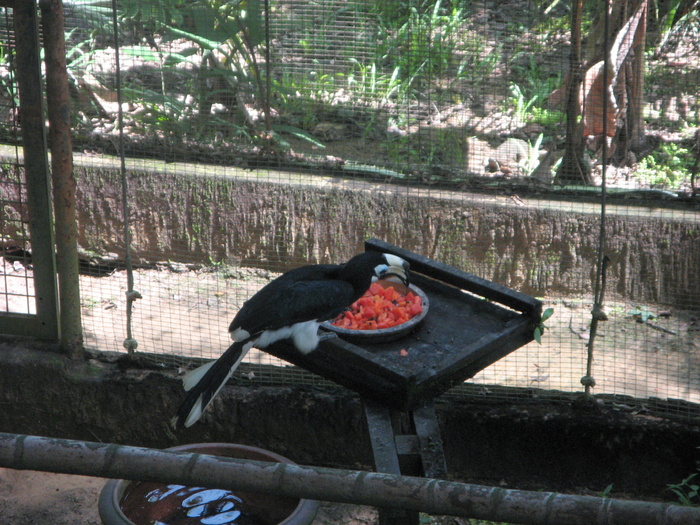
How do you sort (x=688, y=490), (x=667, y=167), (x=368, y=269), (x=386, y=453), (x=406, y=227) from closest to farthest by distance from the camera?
(x=386, y=453) → (x=368, y=269) → (x=688, y=490) → (x=667, y=167) → (x=406, y=227)

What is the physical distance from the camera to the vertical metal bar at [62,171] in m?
2.96

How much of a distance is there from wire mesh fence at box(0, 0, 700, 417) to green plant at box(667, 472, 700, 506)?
1.28ft

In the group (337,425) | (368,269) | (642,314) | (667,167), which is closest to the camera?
(368,269)

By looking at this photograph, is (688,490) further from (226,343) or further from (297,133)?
(297,133)

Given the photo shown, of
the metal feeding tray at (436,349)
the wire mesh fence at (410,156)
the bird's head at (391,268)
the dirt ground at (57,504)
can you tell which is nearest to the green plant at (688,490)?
the wire mesh fence at (410,156)

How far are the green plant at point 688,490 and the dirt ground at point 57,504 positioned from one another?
1134 millimetres

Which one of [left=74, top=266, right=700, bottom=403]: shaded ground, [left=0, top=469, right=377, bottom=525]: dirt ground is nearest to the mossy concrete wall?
[left=74, top=266, right=700, bottom=403]: shaded ground

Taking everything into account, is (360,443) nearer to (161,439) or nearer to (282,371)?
(282,371)

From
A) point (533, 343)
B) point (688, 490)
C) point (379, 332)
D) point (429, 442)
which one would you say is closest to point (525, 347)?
point (533, 343)

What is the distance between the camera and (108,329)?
12.9 feet

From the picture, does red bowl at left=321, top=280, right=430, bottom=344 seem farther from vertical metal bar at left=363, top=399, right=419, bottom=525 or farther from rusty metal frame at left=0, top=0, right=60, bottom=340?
rusty metal frame at left=0, top=0, right=60, bottom=340

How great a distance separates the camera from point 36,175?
10.1 feet

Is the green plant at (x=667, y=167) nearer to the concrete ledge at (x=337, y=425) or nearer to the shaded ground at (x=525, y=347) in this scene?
the shaded ground at (x=525, y=347)

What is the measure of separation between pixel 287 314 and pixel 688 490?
1.73 meters
